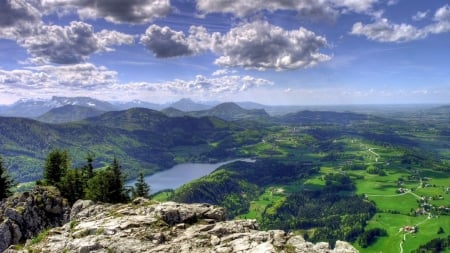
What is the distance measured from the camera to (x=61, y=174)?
79750 mm

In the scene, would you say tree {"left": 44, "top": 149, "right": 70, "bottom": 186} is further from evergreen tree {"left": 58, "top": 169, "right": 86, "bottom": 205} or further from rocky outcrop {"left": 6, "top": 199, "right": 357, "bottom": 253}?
rocky outcrop {"left": 6, "top": 199, "right": 357, "bottom": 253}

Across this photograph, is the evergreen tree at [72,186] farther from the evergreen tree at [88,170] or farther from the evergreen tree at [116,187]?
the evergreen tree at [116,187]

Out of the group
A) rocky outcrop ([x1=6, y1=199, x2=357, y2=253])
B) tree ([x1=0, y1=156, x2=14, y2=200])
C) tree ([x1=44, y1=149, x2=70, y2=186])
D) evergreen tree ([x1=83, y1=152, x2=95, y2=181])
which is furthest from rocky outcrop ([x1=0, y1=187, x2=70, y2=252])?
rocky outcrop ([x1=6, y1=199, x2=357, y2=253])

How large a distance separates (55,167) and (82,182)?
977cm

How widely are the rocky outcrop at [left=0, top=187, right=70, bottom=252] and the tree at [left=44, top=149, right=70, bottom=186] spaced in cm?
1254

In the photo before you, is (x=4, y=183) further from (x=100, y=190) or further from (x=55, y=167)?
(x=100, y=190)

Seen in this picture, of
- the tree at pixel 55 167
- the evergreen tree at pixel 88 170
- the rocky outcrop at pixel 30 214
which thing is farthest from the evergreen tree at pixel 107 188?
the tree at pixel 55 167

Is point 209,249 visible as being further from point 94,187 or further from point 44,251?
point 94,187

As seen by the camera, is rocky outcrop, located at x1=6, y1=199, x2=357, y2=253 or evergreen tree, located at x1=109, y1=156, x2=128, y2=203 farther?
evergreen tree, located at x1=109, y1=156, x2=128, y2=203

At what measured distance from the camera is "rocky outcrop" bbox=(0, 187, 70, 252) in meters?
55.8

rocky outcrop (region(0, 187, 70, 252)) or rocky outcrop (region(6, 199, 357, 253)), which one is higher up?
rocky outcrop (region(6, 199, 357, 253))

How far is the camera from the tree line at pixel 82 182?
226 feet

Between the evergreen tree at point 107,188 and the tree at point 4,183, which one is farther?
the tree at point 4,183

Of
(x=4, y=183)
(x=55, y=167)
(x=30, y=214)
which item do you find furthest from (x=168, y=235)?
(x=55, y=167)
